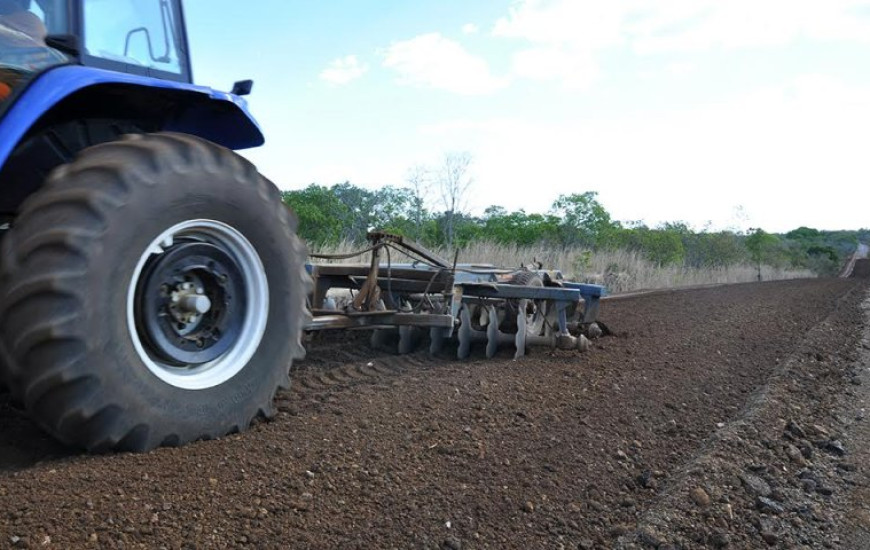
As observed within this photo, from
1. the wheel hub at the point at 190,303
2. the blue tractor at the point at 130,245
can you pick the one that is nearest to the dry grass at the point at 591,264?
the blue tractor at the point at 130,245

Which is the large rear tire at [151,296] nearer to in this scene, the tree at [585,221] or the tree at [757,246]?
the tree at [585,221]

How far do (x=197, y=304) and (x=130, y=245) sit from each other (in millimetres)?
371

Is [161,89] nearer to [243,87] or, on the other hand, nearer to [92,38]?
[92,38]

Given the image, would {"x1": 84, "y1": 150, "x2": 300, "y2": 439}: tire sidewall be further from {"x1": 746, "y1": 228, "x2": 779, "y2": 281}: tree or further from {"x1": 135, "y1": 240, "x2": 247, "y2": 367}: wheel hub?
{"x1": 746, "y1": 228, "x2": 779, "y2": 281}: tree

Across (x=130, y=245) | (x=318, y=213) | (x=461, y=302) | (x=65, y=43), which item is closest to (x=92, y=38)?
(x=65, y=43)

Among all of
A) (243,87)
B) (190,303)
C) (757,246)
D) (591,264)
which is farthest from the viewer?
(757,246)

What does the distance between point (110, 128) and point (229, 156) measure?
0.68 meters

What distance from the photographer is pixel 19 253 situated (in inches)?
83.0

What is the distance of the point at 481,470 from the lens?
265 centimetres

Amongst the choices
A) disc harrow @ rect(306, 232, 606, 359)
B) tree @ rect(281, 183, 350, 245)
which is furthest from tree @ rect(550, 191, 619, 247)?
disc harrow @ rect(306, 232, 606, 359)

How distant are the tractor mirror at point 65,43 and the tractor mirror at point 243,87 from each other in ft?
2.56

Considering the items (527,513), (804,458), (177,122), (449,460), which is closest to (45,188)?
(177,122)

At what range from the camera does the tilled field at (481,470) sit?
2.01 meters

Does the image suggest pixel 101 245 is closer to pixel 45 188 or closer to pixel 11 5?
pixel 45 188
